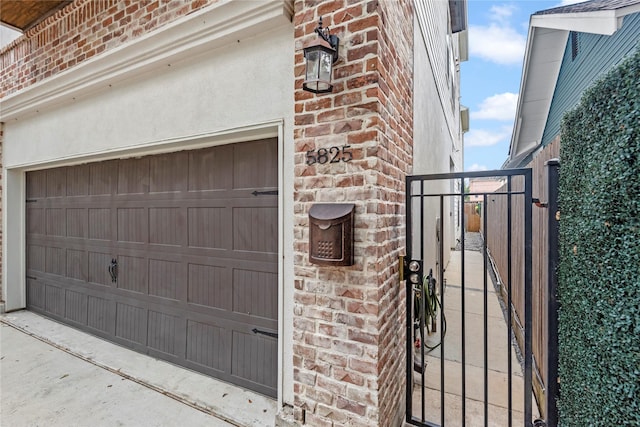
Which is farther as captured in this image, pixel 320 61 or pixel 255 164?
pixel 255 164

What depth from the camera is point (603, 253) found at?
130cm

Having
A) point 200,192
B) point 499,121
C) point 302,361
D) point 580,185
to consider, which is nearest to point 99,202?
point 200,192

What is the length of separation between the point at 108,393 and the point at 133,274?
1258 millimetres

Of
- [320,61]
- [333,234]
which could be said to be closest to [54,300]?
[333,234]

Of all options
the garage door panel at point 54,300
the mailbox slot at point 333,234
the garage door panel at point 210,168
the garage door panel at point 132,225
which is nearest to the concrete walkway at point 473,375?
the mailbox slot at point 333,234

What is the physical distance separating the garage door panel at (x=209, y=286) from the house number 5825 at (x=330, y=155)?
4.83 ft

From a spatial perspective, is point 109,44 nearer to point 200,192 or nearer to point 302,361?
point 200,192

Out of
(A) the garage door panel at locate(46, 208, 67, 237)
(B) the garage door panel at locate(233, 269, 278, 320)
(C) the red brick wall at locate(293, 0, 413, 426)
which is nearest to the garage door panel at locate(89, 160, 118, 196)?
(A) the garage door panel at locate(46, 208, 67, 237)

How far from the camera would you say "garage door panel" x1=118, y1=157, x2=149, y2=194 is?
357 cm

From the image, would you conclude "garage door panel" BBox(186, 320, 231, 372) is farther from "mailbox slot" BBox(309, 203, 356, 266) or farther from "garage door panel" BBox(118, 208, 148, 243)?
"mailbox slot" BBox(309, 203, 356, 266)

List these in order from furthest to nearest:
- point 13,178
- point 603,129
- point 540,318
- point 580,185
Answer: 1. point 13,178
2. point 540,318
3. point 580,185
4. point 603,129

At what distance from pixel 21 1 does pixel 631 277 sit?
6110mm

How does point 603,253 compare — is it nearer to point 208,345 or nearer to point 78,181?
point 208,345

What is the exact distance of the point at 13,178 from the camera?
5.02 metres
